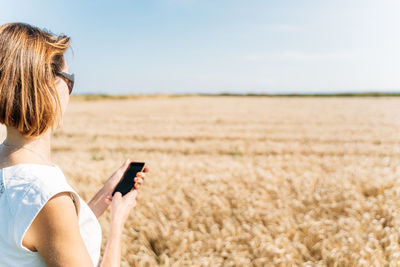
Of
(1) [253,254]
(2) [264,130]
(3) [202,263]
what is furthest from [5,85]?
(2) [264,130]

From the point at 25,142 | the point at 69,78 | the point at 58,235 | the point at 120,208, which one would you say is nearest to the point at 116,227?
the point at 120,208

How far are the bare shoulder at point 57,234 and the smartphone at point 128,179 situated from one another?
2.12ft

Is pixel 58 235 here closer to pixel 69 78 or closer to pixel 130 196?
pixel 130 196

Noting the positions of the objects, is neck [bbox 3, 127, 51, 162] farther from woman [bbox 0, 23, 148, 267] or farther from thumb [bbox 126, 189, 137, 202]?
thumb [bbox 126, 189, 137, 202]

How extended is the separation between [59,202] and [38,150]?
1.23 ft

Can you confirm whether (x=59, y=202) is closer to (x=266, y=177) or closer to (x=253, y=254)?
(x=253, y=254)

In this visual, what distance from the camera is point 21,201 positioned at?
1326mm

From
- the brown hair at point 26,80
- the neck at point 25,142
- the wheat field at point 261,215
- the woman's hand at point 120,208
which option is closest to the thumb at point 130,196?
the woman's hand at point 120,208

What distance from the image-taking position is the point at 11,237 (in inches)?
53.5

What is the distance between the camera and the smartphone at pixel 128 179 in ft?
6.69

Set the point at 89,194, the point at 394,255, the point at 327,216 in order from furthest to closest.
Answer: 1. the point at 89,194
2. the point at 327,216
3. the point at 394,255

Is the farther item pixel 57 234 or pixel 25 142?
pixel 25 142

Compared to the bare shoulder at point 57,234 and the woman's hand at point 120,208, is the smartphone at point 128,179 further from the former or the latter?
the bare shoulder at point 57,234

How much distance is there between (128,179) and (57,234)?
2.70 ft
